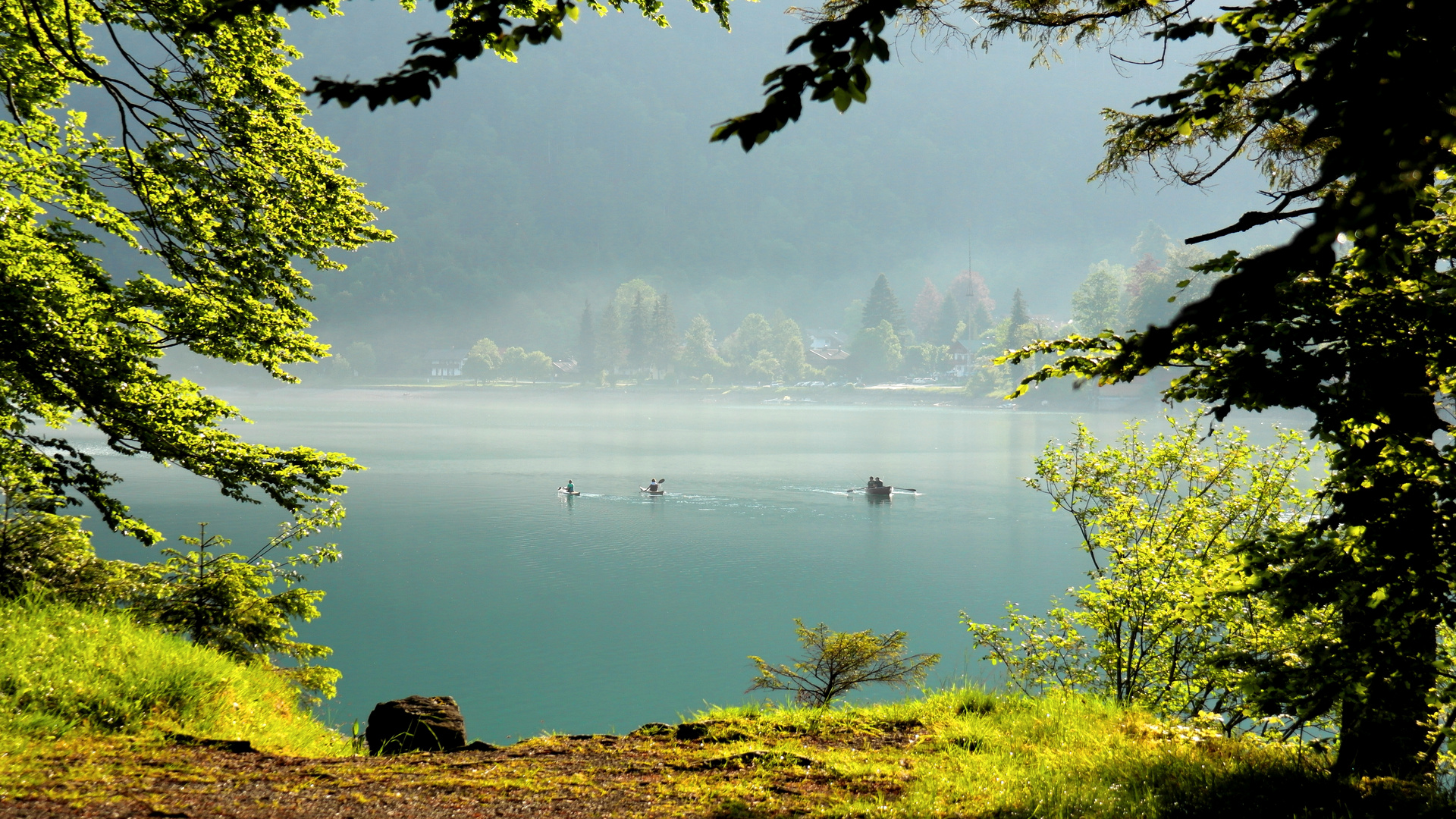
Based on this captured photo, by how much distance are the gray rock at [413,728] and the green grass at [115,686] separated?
1.72ft

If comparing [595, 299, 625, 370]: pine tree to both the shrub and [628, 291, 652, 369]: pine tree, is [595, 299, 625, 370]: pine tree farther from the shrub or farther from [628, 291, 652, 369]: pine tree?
the shrub

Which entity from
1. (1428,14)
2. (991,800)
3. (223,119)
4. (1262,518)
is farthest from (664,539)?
A: (1428,14)

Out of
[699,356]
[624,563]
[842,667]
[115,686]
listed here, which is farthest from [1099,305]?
[115,686]

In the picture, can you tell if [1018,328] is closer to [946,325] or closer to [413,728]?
[946,325]

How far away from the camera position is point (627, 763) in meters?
5.48

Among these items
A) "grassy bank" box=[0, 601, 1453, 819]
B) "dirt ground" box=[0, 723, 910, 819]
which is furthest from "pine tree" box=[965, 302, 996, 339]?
"dirt ground" box=[0, 723, 910, 819]

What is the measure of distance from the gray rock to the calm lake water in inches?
195

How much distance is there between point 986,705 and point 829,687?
2.65 meters

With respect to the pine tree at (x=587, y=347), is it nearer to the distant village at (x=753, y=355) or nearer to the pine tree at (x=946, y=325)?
the distant village at (x=753, y=355)

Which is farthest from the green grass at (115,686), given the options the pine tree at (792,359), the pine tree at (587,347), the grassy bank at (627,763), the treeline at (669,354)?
the pine tree at (587,347)

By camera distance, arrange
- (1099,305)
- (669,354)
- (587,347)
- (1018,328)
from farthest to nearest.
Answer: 1. (587,347)
2. (669,354)
3. (1018,328)
4. (1099,305)

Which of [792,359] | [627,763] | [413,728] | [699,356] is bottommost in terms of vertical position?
[413,728]

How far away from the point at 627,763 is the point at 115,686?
3.90 meters

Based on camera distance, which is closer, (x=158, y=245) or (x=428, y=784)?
(x=428, y=784)
